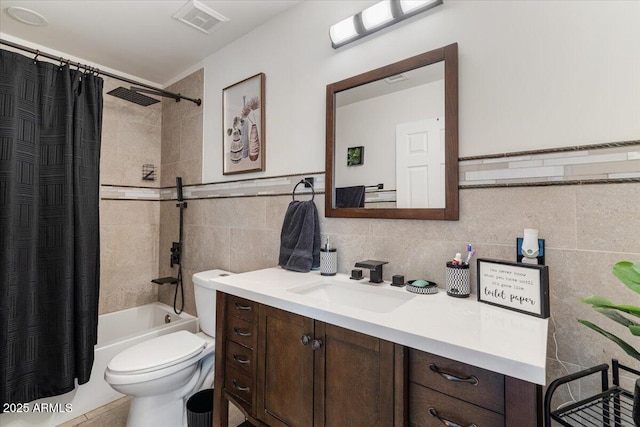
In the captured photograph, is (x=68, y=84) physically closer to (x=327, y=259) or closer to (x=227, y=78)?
(x=227, y=78)

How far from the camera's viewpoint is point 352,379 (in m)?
0.95

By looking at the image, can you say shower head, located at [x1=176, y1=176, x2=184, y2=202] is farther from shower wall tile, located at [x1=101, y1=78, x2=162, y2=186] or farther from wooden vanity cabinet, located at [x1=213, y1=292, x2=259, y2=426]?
wooden vanity cabinet, located at [x1=213, y1=292, x2=259, y2=426]

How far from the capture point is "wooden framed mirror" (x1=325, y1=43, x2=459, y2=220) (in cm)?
126

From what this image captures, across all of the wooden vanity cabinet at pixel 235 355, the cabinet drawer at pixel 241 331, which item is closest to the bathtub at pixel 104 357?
the wooden vanity cabinet at pixel 235 355

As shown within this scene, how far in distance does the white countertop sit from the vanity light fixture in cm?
119

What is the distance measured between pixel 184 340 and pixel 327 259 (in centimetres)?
99

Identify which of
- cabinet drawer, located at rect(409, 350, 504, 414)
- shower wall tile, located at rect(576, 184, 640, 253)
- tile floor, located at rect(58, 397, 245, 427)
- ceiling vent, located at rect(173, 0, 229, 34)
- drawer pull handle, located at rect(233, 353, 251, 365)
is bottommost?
tile floor, located at rect(58, 397, 245, 427)

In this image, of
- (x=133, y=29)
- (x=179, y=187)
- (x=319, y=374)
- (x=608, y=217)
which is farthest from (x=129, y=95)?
(x=608, y=217)

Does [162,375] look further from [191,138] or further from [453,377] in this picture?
[191,138]

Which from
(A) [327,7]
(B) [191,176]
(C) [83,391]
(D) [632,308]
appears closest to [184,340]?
(C) [83,391]

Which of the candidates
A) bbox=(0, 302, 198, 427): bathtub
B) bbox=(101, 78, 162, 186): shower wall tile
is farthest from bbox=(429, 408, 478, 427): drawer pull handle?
bbox=(101, 78, 162, 186): shower wall tile

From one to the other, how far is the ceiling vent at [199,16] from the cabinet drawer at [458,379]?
2.08 m

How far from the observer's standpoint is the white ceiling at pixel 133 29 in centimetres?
179

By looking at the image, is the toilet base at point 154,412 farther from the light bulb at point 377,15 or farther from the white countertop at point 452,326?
the light bulb at point 377,15
